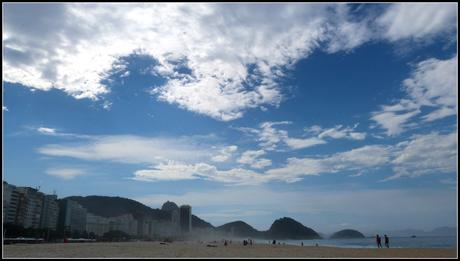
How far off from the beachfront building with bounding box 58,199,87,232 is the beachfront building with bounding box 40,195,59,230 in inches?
93.3

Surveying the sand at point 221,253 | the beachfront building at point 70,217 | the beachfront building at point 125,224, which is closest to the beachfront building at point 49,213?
the beachfront building at point 70,217

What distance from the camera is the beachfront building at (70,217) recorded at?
149175 mm

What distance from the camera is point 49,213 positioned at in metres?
142

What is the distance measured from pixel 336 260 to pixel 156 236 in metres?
187

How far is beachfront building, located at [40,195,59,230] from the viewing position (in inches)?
5446

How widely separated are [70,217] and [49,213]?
1502 cm

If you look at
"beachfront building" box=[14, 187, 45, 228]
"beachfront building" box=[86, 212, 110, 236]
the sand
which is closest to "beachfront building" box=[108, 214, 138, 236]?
"beachfront building" box=[86, 212, 110, 236]

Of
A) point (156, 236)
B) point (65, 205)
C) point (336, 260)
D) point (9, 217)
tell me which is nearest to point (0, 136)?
point (336, 260)

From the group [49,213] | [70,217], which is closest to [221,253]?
[49,213]

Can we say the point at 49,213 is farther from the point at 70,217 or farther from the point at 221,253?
the point at 221,253

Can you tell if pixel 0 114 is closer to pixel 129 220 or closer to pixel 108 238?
pixel 108 238

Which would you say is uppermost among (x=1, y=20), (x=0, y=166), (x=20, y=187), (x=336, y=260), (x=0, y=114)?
(x=20, y=187)

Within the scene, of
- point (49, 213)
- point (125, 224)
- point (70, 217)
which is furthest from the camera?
point (125, 224)

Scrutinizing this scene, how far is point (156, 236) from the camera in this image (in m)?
199
